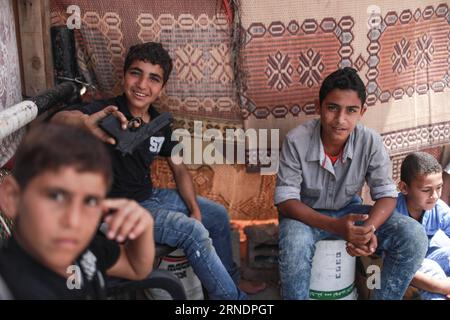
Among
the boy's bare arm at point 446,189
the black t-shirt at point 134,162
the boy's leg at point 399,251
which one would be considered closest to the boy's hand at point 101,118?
the black t-shirt at point 134,162

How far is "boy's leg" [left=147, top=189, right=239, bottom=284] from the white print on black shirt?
0.82 ft

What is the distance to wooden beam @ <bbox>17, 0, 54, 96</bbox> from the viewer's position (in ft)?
9.93

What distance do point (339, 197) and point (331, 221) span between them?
28cm

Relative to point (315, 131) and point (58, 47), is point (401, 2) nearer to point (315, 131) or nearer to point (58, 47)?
point (315, 131)

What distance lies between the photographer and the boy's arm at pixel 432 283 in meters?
2.65

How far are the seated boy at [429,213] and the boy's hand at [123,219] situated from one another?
1.80m

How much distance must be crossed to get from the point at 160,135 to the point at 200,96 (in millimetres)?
535

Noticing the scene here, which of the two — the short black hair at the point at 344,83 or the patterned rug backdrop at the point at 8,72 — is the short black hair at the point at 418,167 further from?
the patterned rug backdrop at the point at 8,72

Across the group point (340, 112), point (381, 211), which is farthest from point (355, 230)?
point (340, 112)

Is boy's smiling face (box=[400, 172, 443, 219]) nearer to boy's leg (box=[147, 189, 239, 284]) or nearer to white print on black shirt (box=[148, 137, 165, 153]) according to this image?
boy's leg (box=[147, 189, 239, 284])

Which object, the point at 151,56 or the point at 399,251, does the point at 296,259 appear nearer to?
the point at 399,251

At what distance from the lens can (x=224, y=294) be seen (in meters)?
2.40

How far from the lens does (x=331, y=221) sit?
2.50 m
